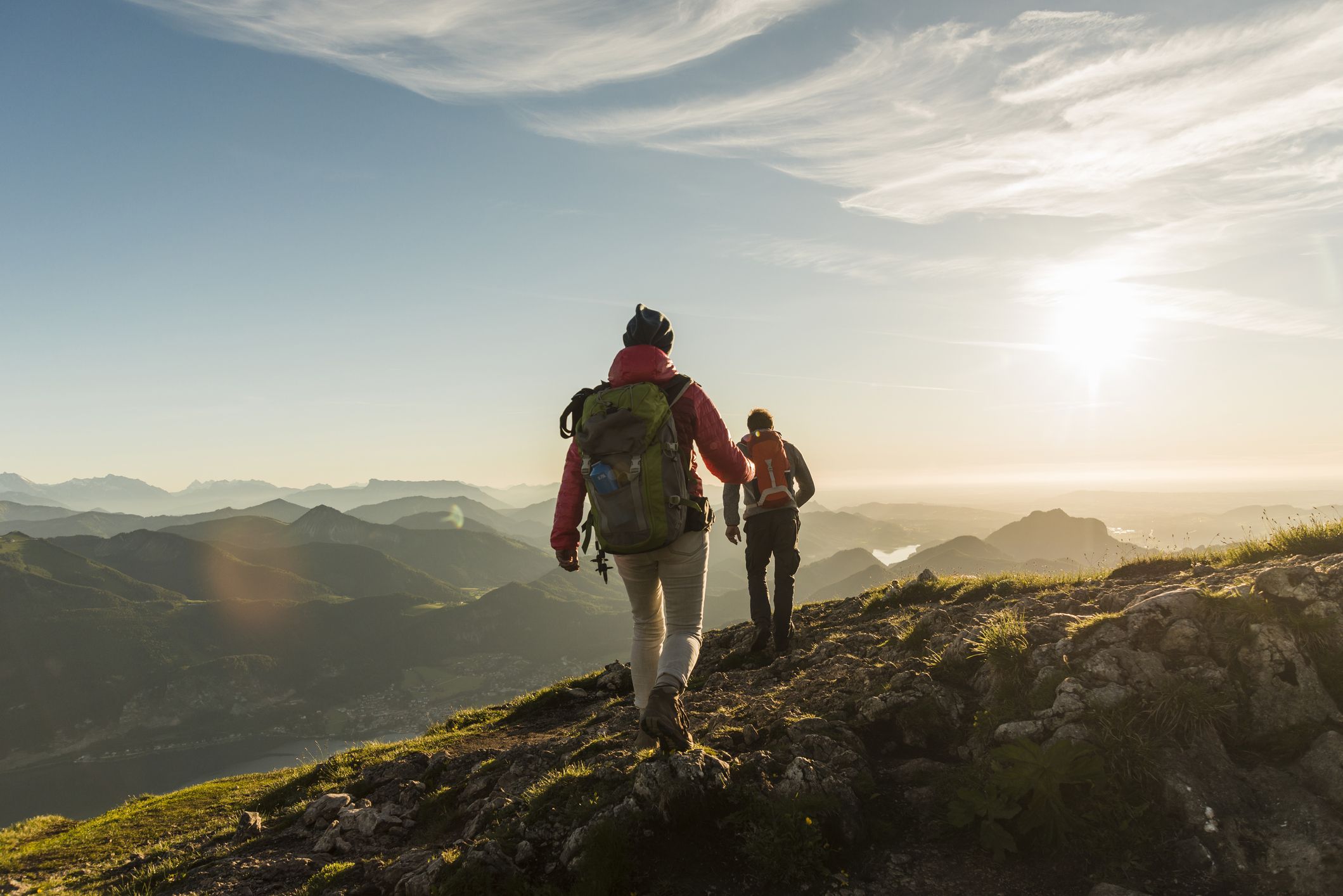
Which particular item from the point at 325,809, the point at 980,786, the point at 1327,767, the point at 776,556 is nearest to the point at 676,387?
the point at 980,786

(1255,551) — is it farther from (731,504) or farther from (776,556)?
(731,504)

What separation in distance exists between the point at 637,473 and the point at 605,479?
0.31 meters

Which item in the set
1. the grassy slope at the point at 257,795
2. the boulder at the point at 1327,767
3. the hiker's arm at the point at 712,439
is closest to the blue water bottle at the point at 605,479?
the hiker's arm at the point at 712,439

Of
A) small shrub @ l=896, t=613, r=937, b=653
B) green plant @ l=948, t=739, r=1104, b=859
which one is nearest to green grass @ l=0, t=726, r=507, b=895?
small shrub @ l=896, t=613, r=937, b=653

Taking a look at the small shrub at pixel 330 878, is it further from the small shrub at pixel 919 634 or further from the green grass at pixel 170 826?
the small shrub at pixel 919 634

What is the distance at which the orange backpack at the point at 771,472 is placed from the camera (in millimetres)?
10445

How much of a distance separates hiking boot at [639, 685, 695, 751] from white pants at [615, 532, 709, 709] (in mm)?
104

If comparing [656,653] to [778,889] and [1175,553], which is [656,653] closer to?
[778,889]

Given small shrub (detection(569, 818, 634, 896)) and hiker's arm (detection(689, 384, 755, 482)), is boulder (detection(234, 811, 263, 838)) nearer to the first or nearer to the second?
small shrub (detection(569, 818, 634, 896))

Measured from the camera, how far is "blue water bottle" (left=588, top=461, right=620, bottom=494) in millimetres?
5832

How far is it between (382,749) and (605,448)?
10.7 m

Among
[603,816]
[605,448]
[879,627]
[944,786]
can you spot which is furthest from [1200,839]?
[879,627]

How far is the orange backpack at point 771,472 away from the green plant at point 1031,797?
18.5ft

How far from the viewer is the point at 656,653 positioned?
661cm
